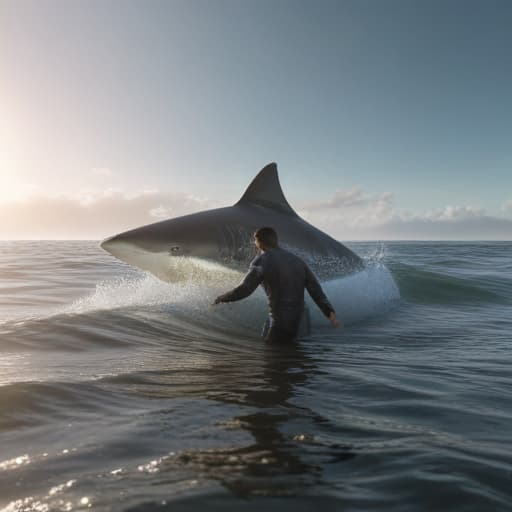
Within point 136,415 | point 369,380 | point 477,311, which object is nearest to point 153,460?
point 136,415

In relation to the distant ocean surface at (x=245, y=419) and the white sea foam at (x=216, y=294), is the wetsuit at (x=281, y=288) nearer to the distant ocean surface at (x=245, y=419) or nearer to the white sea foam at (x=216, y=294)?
the distant ocean surface at (x=245, y=419)

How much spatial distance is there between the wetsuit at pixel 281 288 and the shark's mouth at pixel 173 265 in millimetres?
1976

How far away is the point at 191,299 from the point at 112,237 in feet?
6.79

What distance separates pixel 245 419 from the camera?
361 cm

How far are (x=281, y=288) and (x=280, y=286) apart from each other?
34 millimetres

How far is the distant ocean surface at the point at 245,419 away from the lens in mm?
2555

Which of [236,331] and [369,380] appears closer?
[369,380]

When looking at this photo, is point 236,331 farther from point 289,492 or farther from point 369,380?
point 289,492

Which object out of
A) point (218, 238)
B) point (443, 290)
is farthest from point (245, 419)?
point (443, 290)

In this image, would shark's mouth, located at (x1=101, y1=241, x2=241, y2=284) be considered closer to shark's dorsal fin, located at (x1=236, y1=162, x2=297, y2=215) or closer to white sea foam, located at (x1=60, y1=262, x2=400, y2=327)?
white sea foam, located at (x1=60, y1=262, x2=400, y2=327)

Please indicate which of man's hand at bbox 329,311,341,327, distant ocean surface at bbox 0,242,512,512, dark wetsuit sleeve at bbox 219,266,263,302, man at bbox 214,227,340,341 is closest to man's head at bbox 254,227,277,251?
man at bbox 214,227,340,341

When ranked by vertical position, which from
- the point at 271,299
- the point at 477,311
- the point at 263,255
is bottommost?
the point at 477,311

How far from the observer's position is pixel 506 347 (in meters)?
7.14

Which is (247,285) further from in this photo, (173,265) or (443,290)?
(443,290)
